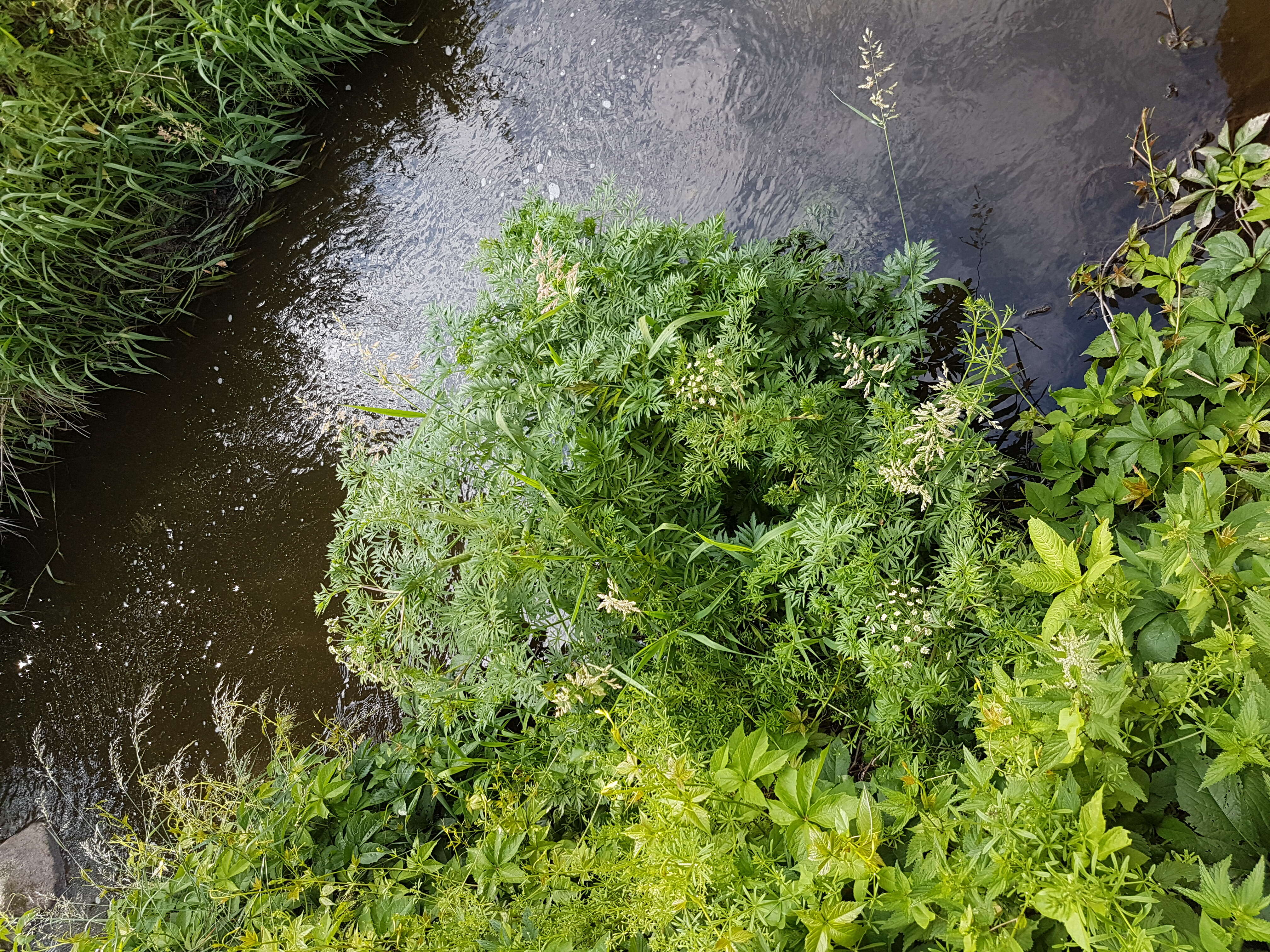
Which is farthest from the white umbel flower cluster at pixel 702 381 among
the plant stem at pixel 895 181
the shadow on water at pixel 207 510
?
the shadow on water at pixel 207 510

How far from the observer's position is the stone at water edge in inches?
130

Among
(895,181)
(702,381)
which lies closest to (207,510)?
(702,381)

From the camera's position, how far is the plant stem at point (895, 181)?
8.54ft

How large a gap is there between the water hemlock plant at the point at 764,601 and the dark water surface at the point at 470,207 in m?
0.43

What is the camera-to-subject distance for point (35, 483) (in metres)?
3.78

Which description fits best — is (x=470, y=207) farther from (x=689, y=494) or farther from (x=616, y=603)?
(x=616, y=603)

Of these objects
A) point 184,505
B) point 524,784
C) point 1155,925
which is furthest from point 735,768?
point 184,505

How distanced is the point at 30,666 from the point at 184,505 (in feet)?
3.83

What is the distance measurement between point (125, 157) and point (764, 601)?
135 inches

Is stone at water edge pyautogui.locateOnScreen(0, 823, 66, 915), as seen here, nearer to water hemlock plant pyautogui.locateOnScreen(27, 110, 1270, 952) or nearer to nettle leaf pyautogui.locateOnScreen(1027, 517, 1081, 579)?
water hemlock plant pyautogui.locateOnScreen(27, 110, 1270, 952)

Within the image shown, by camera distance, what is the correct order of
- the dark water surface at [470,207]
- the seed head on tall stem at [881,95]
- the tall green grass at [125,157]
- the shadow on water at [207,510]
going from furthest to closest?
the shadow on water at [207,510], the tall green grass at [125,157], the seed head on tall stem at [881,95], the dark water surface at [470,207]

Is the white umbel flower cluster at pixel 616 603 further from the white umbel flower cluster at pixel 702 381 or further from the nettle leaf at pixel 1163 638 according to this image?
the nettle leaf at pixel 1163 638

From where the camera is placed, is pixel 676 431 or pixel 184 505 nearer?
pixel 676 431

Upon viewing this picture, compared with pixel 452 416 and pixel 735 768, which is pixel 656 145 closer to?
pixel 452 416
